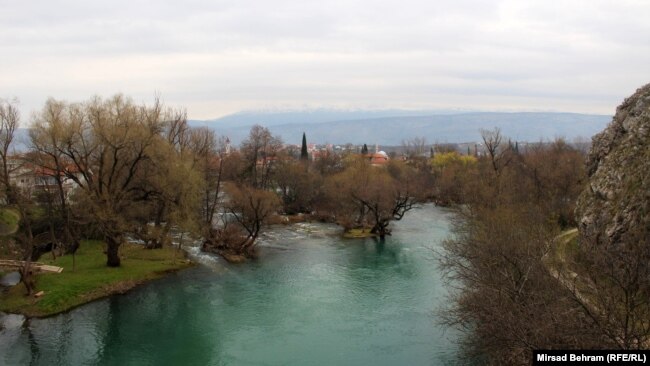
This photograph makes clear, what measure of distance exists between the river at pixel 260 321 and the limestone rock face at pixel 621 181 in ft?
30.2

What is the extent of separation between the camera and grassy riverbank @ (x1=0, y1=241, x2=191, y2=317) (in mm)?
27062

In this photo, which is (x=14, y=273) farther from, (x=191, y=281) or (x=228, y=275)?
(x=228, y=275)

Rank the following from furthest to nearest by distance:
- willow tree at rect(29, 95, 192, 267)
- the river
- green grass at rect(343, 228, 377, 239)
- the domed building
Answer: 1. the domed building
2. green grass at rect(343, 228, 377, 239)
3. willow tree at rect(29, 95, 192, 267)
4. the river

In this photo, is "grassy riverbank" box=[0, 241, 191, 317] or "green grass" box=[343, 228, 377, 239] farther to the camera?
"green grass" box=[343, 228, 377, 239]

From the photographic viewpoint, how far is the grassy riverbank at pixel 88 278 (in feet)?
88.8

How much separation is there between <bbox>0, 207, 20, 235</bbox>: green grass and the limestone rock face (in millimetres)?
40634

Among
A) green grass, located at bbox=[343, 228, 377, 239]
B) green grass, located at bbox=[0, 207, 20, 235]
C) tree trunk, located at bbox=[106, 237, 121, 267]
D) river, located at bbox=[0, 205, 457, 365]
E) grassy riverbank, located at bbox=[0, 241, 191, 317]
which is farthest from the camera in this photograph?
green grass, located at bbox=[343, 228, 377, 239]

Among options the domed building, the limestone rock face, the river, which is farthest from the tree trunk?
A: the domed building

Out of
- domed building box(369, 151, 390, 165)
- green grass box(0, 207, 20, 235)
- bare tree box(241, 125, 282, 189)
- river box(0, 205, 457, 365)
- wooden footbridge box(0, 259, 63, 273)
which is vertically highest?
bare tree box(241, 125, 282, 189)

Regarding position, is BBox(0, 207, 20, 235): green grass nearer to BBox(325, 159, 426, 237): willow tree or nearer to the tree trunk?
the tree trunk

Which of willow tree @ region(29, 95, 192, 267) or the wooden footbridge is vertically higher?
willow tree @ region(29, 95, 192, 267)

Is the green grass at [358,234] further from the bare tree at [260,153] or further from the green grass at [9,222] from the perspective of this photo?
the green grass at [9,222]

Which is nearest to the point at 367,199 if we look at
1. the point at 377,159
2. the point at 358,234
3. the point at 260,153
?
the point at 358,234

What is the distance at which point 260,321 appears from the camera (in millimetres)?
25859
